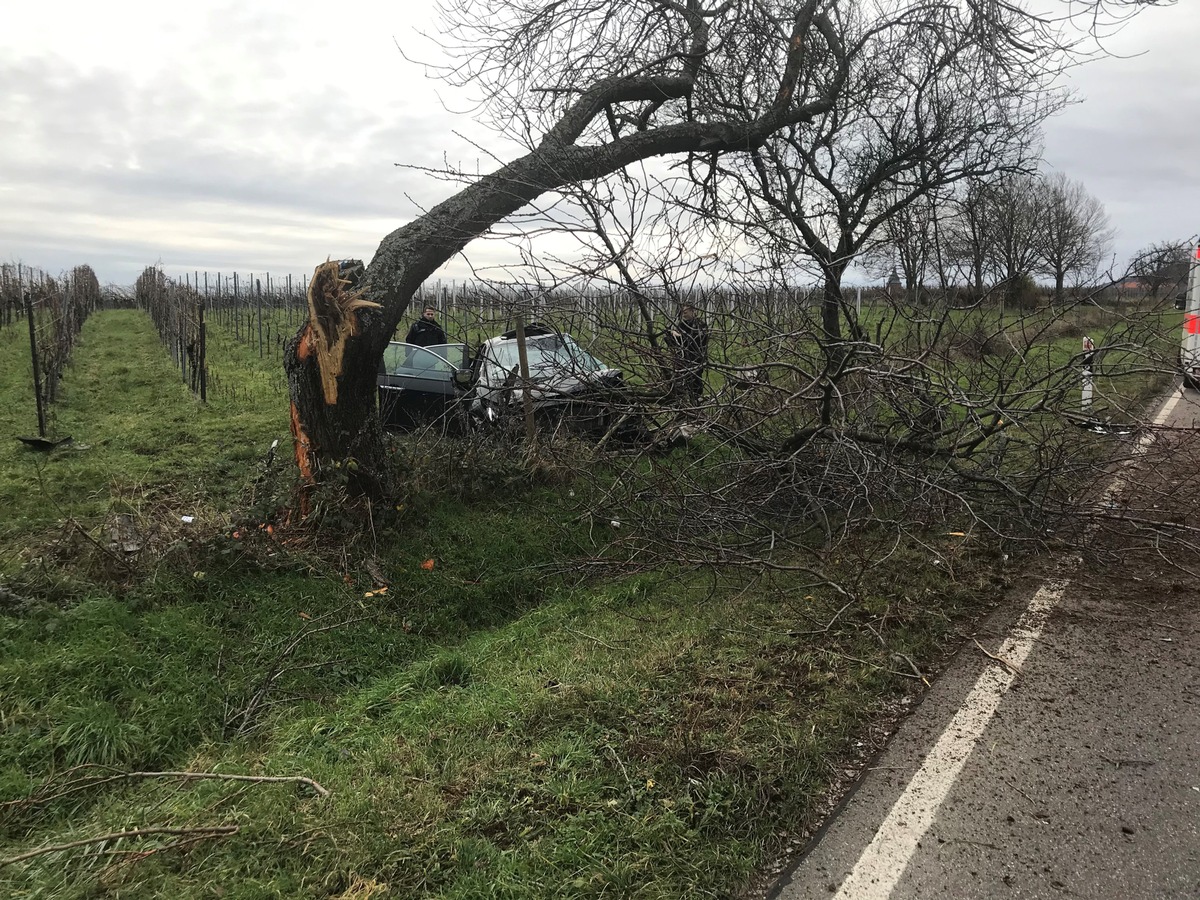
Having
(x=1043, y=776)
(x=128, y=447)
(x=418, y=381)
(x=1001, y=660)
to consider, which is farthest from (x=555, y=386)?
(x=128, y=447)

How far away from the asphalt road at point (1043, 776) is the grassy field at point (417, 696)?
0.19 metres

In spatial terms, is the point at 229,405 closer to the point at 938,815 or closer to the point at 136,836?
the point at 136,836

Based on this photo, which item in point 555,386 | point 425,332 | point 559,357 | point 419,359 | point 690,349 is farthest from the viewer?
point 425,332

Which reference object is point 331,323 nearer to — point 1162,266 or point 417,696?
point 417,696

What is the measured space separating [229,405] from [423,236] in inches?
255

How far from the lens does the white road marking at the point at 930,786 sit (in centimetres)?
222

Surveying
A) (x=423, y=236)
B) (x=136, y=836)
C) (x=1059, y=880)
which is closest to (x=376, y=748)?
(x=136, y=836)

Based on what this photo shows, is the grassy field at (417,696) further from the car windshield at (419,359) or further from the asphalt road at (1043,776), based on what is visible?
the car windshield at (419,359)

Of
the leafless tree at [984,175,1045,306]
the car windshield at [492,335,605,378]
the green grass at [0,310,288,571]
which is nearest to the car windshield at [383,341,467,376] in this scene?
the green grass at [0,310,288,571]

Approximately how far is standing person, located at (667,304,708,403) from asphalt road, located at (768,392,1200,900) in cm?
252

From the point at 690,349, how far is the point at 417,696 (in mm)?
3364

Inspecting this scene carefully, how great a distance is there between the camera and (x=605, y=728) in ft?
9.72

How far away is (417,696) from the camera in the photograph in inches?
141

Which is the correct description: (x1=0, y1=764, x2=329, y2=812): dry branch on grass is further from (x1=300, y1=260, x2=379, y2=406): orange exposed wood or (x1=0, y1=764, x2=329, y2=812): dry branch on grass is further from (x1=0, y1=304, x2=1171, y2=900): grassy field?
(x1=300, y1=260, x2=379, y2=406): orange exposed wood
